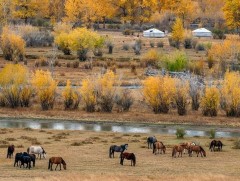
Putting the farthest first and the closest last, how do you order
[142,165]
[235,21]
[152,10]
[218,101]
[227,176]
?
[152,10] → [235,21] → [218,101] → [142,165] → [227,176]

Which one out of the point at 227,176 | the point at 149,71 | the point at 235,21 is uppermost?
the point at 235,21

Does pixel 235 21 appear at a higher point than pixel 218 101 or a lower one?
higher

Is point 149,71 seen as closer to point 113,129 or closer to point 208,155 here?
point 113,129

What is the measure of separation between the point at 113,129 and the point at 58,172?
19.5 m

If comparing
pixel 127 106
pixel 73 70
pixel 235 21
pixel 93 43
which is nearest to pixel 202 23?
pixel 235 21

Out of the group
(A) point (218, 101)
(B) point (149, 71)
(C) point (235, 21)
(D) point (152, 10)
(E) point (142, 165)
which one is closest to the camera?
(E) point (142, 165)

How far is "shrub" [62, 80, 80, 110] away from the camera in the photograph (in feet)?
191

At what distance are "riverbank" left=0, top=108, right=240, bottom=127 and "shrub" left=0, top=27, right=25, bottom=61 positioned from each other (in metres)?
24.2

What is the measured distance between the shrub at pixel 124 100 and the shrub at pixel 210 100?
6.16 metres

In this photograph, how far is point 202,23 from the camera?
443 ft

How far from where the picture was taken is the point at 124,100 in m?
58.3

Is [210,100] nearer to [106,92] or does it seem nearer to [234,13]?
[106,92]

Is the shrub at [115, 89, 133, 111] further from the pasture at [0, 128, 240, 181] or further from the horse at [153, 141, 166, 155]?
the horse at [153, 141, 166, 155]

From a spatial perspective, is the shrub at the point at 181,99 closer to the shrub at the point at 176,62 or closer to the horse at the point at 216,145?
the horse at the point at 216,145
